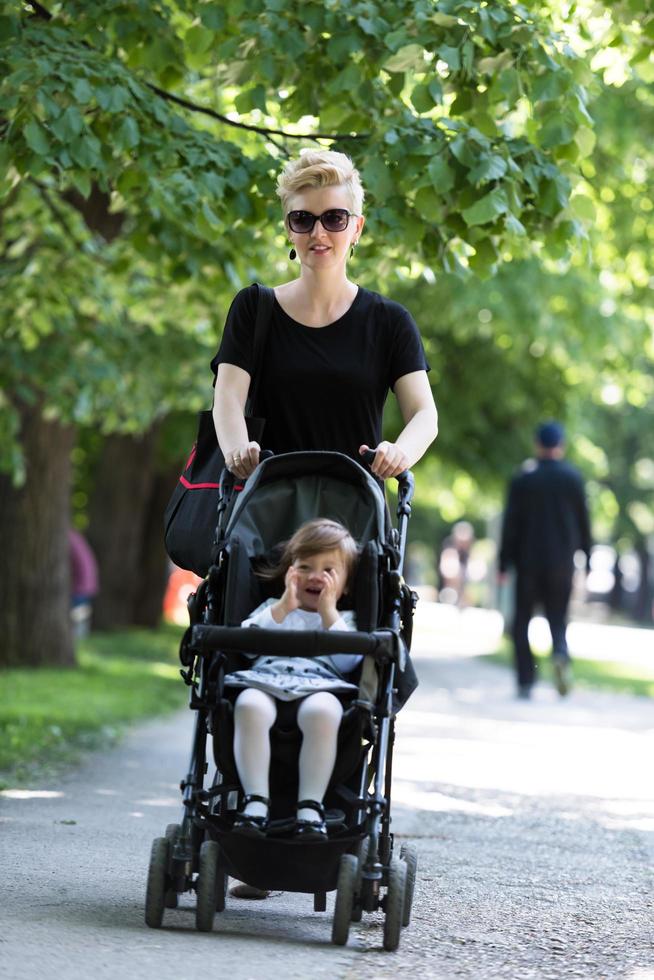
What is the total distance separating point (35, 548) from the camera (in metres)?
15.9

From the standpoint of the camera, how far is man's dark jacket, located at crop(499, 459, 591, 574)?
49.2 ft

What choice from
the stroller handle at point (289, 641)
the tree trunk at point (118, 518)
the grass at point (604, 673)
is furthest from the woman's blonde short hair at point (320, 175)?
the tree trunk at point (118, 518)

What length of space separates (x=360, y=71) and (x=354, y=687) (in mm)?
3790

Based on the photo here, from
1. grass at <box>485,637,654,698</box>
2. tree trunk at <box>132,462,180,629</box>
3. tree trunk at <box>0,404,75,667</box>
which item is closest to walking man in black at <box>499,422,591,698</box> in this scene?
grass at <box>485,637,654,698</box>

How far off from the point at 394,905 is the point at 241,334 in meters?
1.86

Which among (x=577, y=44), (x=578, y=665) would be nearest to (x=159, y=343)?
(x=577, y=44)

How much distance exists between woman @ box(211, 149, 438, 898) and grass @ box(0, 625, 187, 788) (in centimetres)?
340

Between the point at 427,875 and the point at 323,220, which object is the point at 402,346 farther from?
the point at 427,875

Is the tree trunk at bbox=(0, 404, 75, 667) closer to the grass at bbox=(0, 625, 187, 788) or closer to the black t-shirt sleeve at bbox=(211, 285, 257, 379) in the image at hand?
the grass at bbox=(0, 625, 187, 788)

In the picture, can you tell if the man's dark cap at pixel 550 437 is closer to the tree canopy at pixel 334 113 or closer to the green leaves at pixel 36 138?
the tree canopy at pixel 334 113

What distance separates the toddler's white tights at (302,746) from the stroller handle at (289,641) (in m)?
0.15

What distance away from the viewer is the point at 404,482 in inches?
224

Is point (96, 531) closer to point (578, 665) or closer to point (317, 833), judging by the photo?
point (578, 665)

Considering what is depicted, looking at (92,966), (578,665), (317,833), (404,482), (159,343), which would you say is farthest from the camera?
(578,665)
